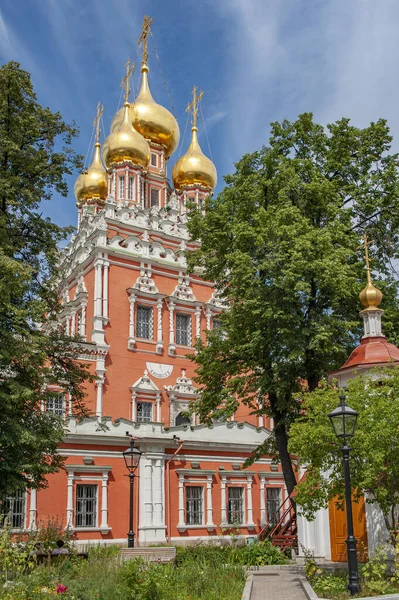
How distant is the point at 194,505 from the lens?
23.1 m

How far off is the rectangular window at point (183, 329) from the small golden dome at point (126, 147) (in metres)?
8.73

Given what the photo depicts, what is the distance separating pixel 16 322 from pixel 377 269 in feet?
34.7

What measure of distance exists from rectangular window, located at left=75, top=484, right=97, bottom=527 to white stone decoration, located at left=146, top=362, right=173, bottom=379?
25.4 ft

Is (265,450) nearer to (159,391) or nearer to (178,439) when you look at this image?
(178,439)

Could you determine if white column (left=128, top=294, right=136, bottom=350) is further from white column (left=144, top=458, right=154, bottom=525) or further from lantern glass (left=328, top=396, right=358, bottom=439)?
lantern glass (left=328, top=396, right=358, bottom=439)

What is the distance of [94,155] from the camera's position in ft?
133

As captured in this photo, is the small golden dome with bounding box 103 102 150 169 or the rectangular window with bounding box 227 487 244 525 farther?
the small golden dome with bounding box 103 102 150 169

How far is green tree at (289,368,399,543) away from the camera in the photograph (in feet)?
36.3

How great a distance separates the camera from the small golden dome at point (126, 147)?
33.0 m

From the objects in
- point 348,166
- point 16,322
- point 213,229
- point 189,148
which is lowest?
point 16,322

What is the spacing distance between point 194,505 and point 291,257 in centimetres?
1096

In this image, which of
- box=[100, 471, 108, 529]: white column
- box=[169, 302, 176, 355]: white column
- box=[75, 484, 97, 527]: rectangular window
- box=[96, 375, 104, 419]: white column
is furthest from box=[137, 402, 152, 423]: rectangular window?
box=[75, 484, 97, 527]: rectangular window

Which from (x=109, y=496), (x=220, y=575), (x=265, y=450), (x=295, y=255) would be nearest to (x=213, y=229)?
(x=295, y=255)

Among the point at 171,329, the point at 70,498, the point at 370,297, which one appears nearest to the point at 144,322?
the point at 171,329
